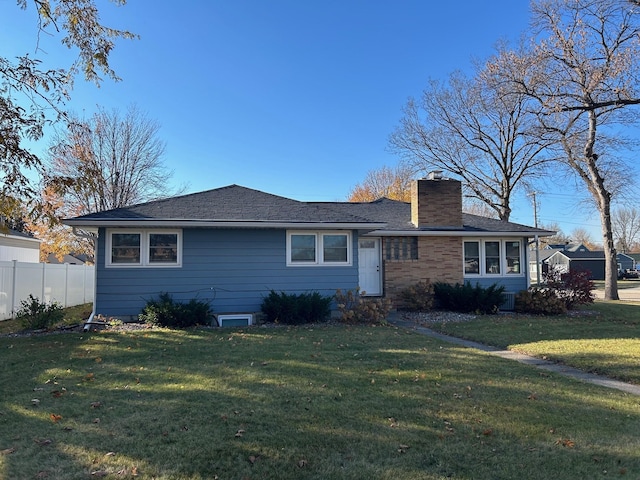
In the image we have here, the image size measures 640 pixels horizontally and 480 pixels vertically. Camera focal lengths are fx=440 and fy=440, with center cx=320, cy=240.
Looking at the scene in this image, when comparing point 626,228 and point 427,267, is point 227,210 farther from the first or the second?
point 626,228

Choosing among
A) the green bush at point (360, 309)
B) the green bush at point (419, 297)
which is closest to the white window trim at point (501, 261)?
the green bush at point (419, 297)

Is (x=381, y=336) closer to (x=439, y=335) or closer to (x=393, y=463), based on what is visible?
(x=439, y=335)

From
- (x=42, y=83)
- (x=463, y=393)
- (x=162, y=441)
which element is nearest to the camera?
(x=162, y=441)

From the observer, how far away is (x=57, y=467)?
10.8ft

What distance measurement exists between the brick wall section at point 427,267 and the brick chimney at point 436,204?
0.68m

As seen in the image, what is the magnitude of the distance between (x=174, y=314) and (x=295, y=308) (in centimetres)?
289

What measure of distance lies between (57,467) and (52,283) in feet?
47.4

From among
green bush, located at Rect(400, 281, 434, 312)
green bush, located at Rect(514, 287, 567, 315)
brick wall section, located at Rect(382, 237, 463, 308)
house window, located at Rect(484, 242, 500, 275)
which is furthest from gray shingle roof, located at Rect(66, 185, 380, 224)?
green bush, located at Rect(514, 287, 567, 315)

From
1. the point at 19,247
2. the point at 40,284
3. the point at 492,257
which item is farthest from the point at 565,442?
the point at 19,247

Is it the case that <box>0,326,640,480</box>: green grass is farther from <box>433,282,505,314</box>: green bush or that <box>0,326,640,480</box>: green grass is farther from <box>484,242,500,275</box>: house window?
<box>484,242,500,275</box>: house window

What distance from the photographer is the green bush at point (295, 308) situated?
11109mm

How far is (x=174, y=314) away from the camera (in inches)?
406

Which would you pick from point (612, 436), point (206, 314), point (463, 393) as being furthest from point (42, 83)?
point (612, 436)

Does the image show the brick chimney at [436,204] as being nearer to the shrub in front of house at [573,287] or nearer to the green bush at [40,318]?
the shrub in front of house at [573,287]
